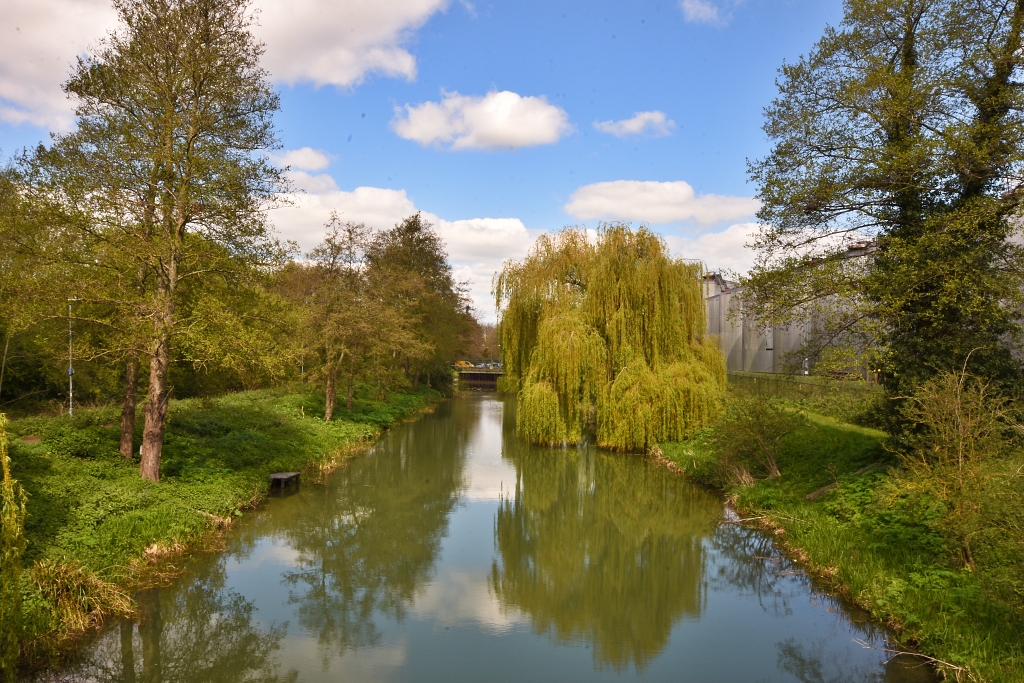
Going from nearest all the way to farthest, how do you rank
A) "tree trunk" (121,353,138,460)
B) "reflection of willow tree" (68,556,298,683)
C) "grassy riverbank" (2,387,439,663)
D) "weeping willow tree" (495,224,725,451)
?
"reflection of willow tree" (68,556,298,683), "grassy riverbank" (2,387,439,663), "tree trunk" (121,353,138,460), "weeping willow tree" (495,224,725,451)

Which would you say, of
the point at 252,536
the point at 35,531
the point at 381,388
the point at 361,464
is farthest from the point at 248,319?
the point at 381,388

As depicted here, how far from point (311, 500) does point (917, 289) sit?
13251 millimetres

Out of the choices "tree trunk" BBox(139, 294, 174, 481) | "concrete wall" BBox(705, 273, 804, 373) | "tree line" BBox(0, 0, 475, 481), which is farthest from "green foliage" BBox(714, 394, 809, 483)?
"concrete wall" BBox(705, 273, 804, 373)

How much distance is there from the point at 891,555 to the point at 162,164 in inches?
548

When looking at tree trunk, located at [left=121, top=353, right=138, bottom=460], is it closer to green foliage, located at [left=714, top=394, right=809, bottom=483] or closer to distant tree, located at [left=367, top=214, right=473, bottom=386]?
green foliage, located at [left=714, top=394, right=809, bottom=483]

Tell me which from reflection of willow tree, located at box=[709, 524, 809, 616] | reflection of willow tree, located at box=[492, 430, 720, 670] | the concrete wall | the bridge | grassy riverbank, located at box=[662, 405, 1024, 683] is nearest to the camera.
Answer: grassy riverbank, located at box=[662, 405, 1024, 683]

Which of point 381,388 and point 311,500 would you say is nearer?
point 311,500

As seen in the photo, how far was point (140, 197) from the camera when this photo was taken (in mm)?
11953

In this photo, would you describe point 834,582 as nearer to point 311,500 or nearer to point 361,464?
point 311,500

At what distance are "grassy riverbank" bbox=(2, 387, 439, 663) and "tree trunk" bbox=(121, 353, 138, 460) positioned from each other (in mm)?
333

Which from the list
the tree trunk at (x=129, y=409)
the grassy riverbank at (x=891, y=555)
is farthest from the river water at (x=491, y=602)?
the tree trunk at (x=129, y=409)

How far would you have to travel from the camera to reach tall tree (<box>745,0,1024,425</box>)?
10.7 m

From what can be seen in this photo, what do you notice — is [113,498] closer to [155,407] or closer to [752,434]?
[155,407]

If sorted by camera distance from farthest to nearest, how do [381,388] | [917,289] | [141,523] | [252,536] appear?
[381,388]
[252,536]
[917,289]
[141,523]
